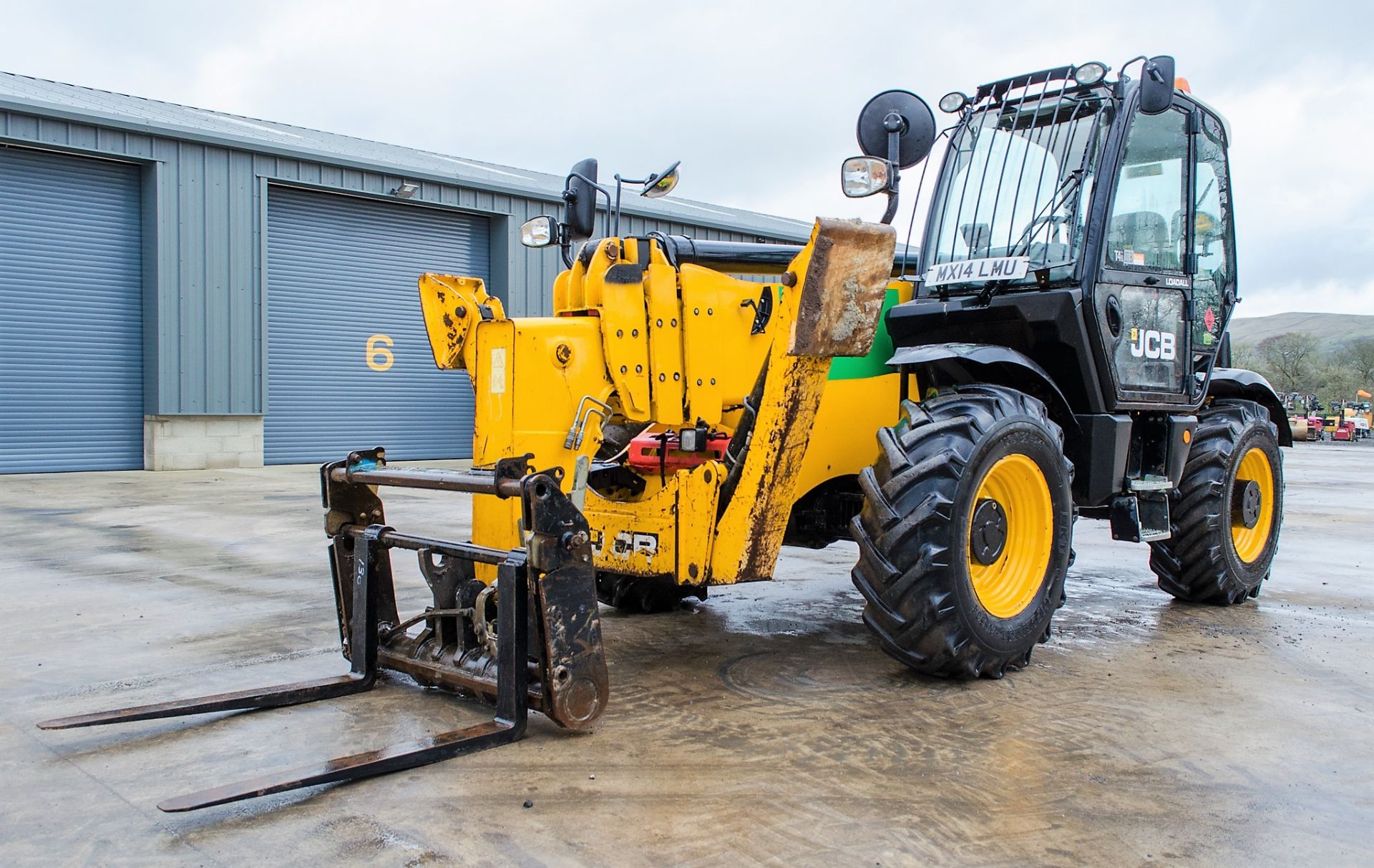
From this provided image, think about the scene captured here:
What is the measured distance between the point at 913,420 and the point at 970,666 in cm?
103

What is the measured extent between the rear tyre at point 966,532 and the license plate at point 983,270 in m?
0.81

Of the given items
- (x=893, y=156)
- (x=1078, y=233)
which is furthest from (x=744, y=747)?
(x=1078, y=233)

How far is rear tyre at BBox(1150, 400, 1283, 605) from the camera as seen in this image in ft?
20.1

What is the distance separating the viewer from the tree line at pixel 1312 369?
56906 mm

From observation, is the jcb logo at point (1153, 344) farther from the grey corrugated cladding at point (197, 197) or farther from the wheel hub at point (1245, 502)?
the grey corrugated cladding at point (197, 197)

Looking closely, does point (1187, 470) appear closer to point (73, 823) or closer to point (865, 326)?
point (865, 326)

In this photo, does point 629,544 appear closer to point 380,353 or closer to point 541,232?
point 541,232

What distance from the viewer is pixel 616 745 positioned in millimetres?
3578

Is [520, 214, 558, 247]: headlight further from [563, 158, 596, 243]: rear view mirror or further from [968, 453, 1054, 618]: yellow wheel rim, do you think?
[968, 453, 1054, 618]: yellow wheel rim

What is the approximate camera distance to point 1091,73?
526cm

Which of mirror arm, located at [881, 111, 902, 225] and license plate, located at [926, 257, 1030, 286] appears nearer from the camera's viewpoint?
mirror arm, located at [881, 111, 902, 225]

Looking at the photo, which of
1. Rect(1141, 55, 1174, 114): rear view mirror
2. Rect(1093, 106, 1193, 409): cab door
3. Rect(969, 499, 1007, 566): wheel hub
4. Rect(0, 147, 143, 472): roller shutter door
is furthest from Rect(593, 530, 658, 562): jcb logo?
Rect(0, 147, 143, 472): roller shutter door

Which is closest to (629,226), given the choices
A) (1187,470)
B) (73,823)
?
(1187,470)

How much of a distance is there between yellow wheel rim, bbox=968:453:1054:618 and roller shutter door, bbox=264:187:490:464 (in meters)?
14.7
